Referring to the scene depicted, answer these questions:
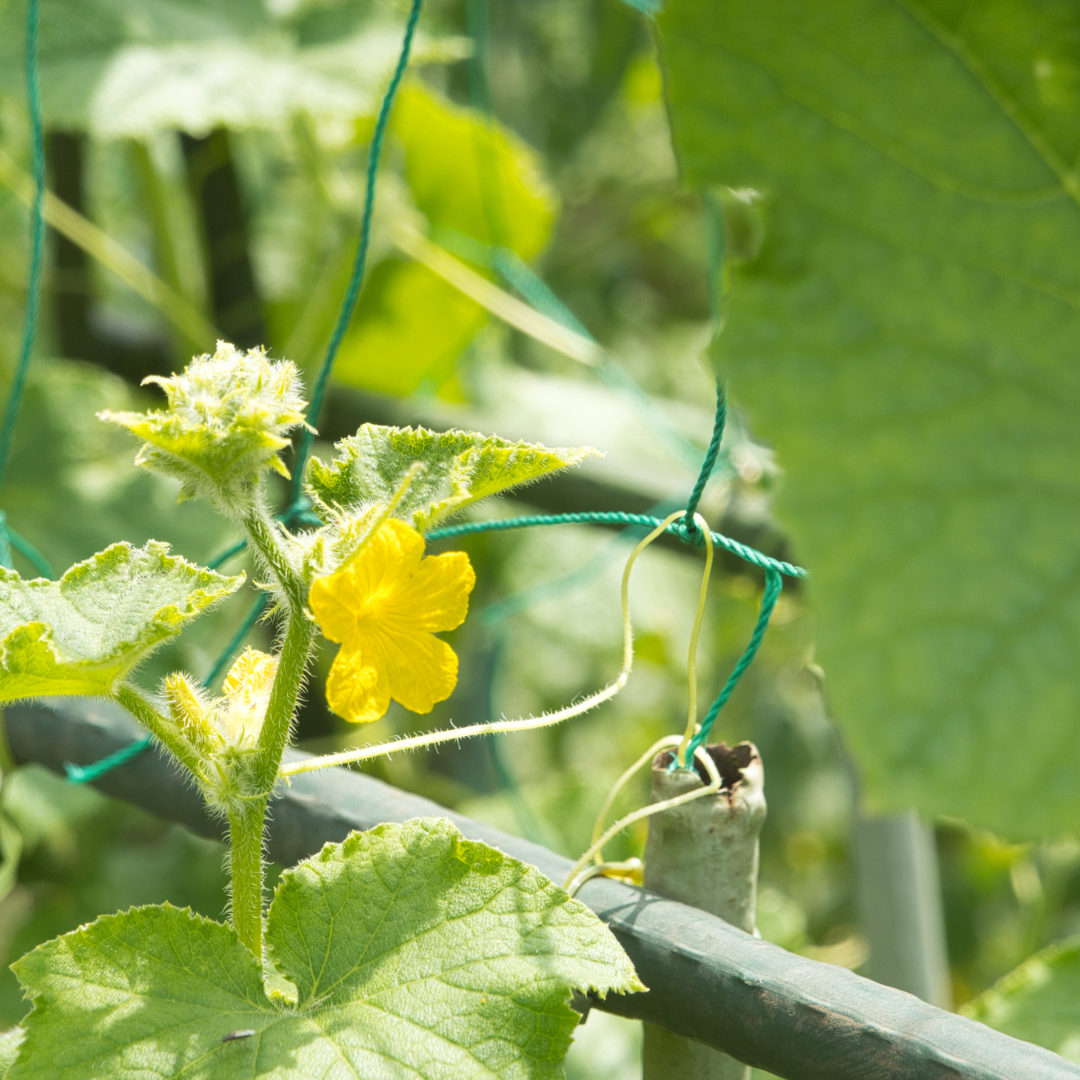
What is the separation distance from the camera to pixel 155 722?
452mm

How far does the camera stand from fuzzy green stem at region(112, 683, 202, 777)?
45 centimetres

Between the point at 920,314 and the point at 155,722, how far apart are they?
319 mm

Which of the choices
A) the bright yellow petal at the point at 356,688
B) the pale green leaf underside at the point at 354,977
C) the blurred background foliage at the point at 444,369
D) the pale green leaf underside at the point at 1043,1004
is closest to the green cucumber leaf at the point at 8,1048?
the pale green leaf underside at the point at 354,977


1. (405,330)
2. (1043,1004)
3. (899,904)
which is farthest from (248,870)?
(405,330)

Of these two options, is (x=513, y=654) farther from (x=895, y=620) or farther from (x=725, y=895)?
(x=895, y=620)

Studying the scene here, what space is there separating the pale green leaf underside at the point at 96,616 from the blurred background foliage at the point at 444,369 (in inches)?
14.8

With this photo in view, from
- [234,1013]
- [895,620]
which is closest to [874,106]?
[895,620]

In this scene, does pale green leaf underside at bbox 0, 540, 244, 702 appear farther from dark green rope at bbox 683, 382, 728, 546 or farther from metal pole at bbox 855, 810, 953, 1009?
metal pole at bbox 855, 810, 953, 1009

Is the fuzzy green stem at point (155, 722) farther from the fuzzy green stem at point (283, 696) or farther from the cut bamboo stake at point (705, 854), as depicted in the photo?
the cut bamboo stake at point (705, 854)

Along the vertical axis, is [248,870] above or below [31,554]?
above

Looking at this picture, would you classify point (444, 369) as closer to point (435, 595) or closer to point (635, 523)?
point (635, 523)

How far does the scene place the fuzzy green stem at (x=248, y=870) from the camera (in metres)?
0.46

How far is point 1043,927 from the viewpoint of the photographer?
1604 mm

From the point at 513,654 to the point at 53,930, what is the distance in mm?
757
